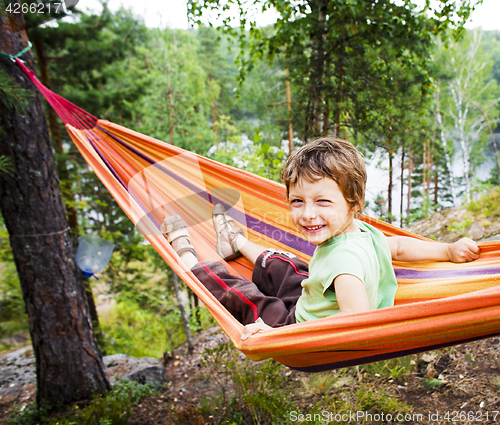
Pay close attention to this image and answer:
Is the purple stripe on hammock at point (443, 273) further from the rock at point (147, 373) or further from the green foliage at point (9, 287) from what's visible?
the green foliage at point (9, 287)

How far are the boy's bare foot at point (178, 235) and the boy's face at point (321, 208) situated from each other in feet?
2.44

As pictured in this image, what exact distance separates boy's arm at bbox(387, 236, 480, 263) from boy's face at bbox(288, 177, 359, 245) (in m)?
0.36

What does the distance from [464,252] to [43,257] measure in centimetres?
207

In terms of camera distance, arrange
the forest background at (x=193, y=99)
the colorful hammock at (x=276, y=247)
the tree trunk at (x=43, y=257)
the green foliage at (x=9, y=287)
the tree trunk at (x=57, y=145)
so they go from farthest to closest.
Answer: the green foliage at (x=9, y=287), the tree trunk at (x=57, y=145), the forest background at (x=193, y=99), the tree trunk at (x=43, y=257), the colorful hammock at (x=276, y=247)

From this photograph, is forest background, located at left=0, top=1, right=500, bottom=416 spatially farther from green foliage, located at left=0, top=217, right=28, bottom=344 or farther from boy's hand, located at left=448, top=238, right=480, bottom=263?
boy's hand, located at left=448, top=238, right=480, bottom=263

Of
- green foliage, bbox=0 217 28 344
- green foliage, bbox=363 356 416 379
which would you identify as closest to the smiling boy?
green foliage, bbox=363 356 416 379

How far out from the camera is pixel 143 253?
3.96 metres

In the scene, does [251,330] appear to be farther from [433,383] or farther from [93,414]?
[93,414]

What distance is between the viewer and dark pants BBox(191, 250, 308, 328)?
45.3 inches

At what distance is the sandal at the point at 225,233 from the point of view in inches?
61.0

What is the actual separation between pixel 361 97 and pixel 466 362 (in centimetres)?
200

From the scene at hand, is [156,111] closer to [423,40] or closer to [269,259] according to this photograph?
[423,40]

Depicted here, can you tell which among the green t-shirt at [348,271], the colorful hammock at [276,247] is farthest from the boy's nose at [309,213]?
the colorful hammock at [276,247]

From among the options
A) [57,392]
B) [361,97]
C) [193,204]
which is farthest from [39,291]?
[361,97]
